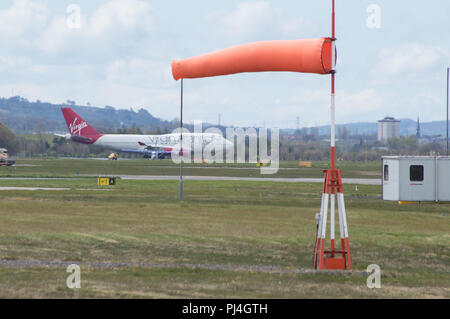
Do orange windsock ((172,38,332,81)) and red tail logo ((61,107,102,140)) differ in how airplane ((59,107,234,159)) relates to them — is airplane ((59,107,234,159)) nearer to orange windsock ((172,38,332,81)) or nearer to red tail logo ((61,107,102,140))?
red tail logo ((61,107,102,140))

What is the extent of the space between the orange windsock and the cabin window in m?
30.6

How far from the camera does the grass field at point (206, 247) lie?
14844 millimetres

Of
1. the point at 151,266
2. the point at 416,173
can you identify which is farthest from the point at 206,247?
the point at 416,173

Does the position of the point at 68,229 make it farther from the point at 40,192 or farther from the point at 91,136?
the point at 91,136

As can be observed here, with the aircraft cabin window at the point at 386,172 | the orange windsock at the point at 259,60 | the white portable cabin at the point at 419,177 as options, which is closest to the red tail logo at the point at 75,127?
the aircraft cabin window at the point at 386,172

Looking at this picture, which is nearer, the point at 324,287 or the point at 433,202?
the point at 324,287

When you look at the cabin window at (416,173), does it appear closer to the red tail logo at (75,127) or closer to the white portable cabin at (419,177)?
the white portable cabin at (419,177)

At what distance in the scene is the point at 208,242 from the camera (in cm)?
2462

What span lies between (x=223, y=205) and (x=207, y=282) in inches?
987

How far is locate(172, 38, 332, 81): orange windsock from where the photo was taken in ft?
46.3

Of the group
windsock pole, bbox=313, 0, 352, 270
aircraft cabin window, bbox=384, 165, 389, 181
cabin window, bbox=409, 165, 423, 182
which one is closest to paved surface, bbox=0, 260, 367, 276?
windsock pole, bbox=313, 0, 352, 270

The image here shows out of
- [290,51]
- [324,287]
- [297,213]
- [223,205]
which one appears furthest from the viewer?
[223,205]

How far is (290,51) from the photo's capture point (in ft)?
46.6

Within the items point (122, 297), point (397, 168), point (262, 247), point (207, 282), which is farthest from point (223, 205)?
point (122, 297)
